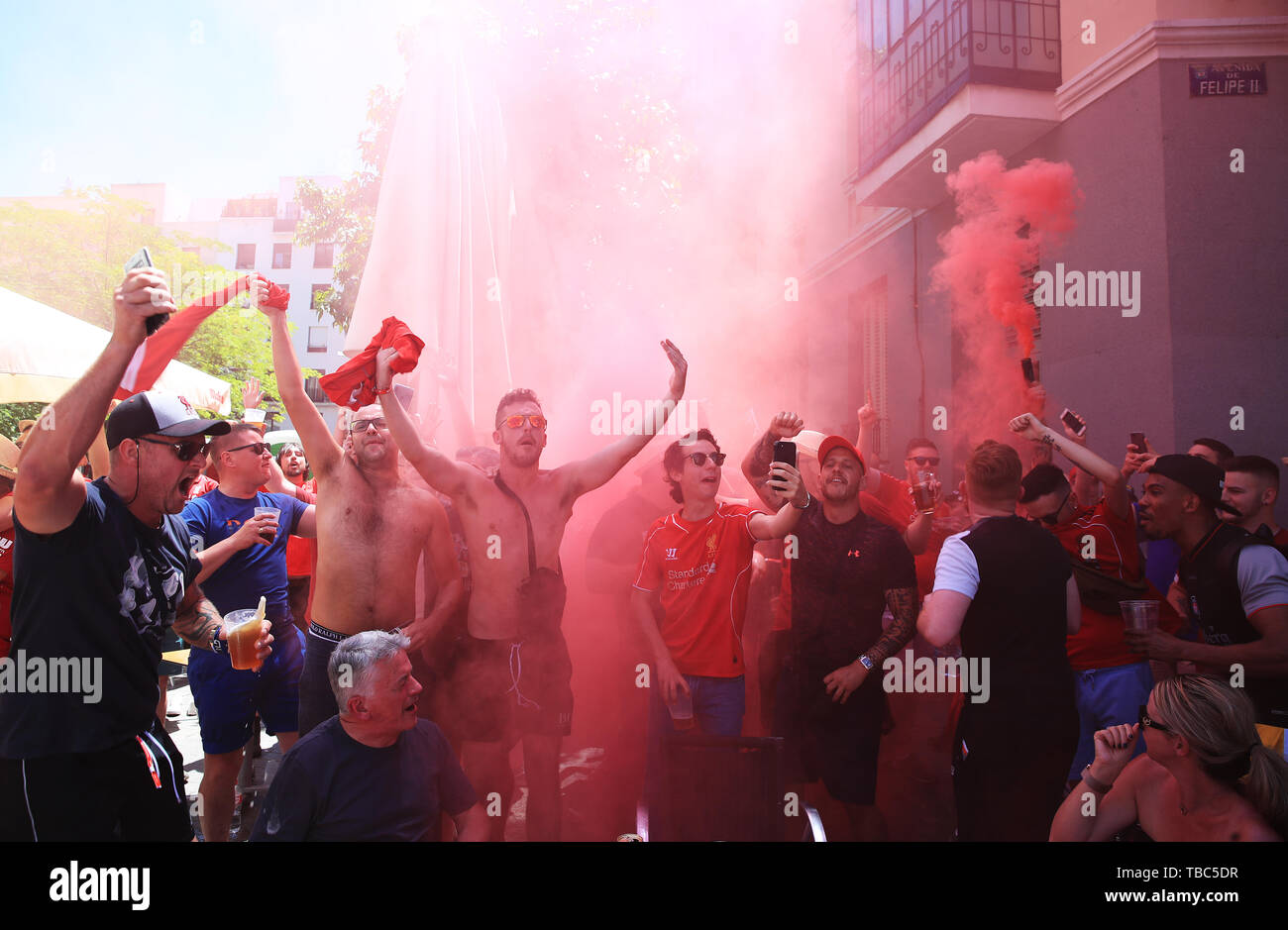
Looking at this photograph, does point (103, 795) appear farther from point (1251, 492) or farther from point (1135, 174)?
point (1135, 174)

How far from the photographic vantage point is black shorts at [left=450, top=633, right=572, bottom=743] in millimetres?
3404

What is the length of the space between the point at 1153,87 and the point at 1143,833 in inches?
248

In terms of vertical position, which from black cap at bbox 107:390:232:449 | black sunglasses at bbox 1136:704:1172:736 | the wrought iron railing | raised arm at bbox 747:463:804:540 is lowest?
black sunglasses at bbox 1136:704:1172:736

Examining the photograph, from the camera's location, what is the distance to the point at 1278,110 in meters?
5.97

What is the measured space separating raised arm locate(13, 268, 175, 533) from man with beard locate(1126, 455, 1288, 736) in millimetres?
3675

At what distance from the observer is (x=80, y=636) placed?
7.34 feet

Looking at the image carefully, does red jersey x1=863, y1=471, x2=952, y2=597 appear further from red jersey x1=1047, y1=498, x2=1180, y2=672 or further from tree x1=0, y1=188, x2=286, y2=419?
tree x1=0, y1=188, x2=286, y2=419

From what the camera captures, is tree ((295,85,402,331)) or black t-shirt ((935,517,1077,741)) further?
tree ((295,85,402,331))

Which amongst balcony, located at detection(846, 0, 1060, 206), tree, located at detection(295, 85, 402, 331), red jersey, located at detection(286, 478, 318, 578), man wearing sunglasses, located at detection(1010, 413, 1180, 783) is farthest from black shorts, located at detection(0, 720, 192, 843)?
tree, located at detection(295, 85, 402, 331)

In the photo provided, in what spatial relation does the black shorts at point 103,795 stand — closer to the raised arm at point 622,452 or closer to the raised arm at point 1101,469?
the raised arm at point 622,452

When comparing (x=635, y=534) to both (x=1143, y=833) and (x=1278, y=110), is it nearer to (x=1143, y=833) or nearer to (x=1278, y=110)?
(x=1143, y=833)

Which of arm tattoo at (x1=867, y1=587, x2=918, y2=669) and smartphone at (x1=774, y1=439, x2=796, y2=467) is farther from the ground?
smartphone at (x1=774, y1=439, x2=796, y2=467)
